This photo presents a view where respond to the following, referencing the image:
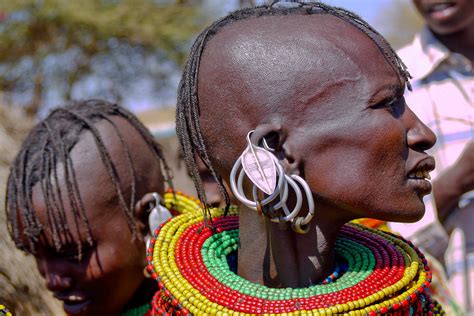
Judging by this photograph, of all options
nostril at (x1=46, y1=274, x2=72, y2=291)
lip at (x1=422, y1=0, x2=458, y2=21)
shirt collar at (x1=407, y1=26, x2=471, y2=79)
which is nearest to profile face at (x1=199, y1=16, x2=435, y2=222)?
nostril at (x1=46, y1=274, x2=72, y2=291)

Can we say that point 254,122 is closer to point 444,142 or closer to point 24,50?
point 444,142

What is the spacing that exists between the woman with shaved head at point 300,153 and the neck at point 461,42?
172 cm

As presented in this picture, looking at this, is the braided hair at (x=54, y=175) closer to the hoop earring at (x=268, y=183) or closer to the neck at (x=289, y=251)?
the neck at (x=289, y=251)

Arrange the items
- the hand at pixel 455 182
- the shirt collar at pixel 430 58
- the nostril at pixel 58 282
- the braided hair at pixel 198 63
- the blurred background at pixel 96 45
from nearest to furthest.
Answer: the braided hair at pixel 198 63 → the nostril at pixel 58 282 → the hand at pixel 455 182 → the shirt collar at pixel 430 58 → the blurred background at pixel 96 45

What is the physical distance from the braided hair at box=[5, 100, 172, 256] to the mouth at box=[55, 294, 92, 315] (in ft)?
0.55

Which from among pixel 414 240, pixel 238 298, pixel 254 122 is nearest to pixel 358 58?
pixel 254 122

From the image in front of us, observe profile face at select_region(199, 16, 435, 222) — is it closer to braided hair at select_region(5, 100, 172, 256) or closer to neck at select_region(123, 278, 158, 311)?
braided hair at select_region(5, 100, 172, 256)

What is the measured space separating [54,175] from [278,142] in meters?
0.91

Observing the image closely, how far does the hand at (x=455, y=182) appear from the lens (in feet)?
8.96

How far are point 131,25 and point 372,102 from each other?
889cm

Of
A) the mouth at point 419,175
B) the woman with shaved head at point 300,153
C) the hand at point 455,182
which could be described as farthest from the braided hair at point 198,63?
the hand at point 455,182

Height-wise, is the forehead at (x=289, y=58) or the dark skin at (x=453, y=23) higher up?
the forehead at (x=289, y=58)

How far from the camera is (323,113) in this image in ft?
4.97

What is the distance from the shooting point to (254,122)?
60.9 inches
